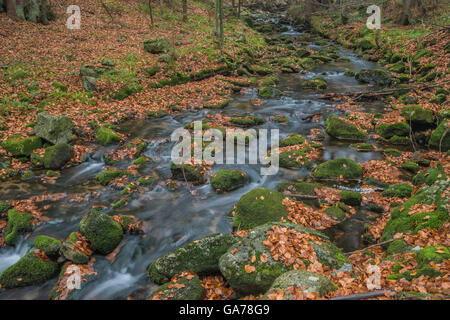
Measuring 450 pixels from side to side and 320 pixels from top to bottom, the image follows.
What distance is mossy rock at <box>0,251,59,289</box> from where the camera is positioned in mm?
5254

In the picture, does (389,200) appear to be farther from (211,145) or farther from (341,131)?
(211,145)

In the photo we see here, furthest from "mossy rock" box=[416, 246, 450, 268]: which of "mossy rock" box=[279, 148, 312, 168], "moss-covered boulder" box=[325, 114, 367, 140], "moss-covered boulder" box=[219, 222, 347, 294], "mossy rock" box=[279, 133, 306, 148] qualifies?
"moss-covered boulder" box=[325, 114, 367, 140]

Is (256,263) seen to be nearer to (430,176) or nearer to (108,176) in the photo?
(430,176)

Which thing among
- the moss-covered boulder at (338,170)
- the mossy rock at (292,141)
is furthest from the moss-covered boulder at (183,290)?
the mossy rock at (292,141)

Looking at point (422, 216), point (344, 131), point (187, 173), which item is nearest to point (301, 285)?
point (422, 216)

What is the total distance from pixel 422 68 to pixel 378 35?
29.5 ft

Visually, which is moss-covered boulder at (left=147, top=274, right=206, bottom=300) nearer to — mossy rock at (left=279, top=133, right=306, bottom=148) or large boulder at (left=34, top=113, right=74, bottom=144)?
mossy rock at (left=279, top=133, right=306, bottom=148)

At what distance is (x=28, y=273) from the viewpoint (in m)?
5.30

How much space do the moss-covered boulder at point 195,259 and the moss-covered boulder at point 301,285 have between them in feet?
5.31

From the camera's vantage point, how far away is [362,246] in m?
5.95

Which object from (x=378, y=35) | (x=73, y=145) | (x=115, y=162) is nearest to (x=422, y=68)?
(x=378, y=35)

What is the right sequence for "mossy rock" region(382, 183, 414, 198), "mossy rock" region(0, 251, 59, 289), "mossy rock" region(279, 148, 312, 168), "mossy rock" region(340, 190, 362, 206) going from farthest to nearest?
1. "mossy rock" region(279, 148, 312, 168)
2. "mossy rock" region(340, 190, 362, 206)
3. "mossy rock" region(382, 183, 414, 198)
4. "mossy rock" region(0, 251, 59, 289)

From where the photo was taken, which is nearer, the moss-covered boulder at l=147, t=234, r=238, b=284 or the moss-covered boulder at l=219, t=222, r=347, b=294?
the moss-covered boulder at l=219, t=222, r=347, b=294

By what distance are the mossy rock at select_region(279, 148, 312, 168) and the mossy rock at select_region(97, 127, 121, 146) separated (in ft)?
22.8
